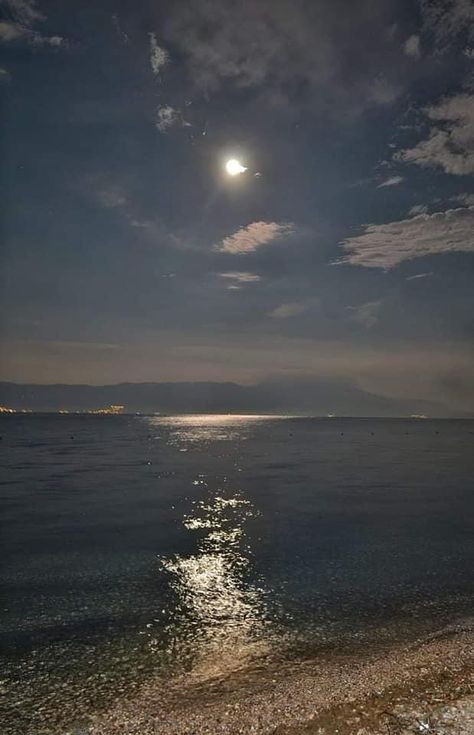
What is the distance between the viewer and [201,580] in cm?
1825

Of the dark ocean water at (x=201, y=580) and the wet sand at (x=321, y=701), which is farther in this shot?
the dark ocean water at (x=201, y=580)

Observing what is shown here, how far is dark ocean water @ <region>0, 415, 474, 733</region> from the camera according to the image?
1166 centimetres

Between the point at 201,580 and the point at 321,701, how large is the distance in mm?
9520

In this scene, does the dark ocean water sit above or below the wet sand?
below

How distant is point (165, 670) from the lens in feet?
36.8

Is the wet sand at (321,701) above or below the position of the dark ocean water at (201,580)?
above

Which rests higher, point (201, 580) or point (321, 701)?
point (321, 701)

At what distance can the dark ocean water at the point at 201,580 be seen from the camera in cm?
1166

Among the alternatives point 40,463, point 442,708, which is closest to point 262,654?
point 442,708

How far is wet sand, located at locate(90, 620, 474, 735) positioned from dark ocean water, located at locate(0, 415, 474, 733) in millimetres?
786

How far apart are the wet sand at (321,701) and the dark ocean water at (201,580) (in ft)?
2.58

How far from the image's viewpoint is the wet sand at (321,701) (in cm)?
859

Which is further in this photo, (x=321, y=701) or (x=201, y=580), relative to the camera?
(x=201, y=580)

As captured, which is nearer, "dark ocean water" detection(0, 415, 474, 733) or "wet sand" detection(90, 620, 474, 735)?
"wet sand" detection(90, 620, 474, 735)
